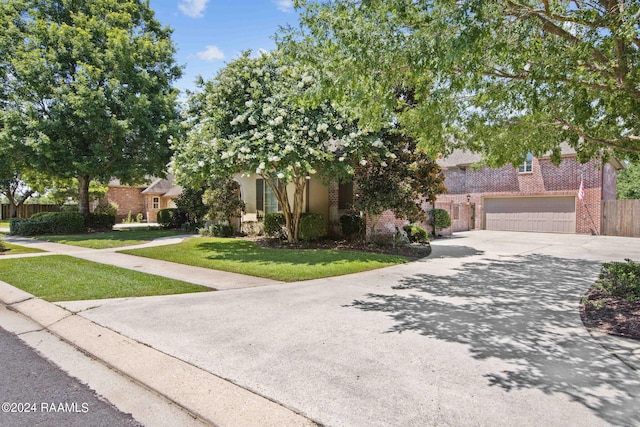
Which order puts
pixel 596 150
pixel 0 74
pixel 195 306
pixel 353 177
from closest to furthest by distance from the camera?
pixel 195 306 → pixel 596 150 → pixel 353 177 → pixel 0 74

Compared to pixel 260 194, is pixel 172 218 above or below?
below

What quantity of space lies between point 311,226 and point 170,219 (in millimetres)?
12489

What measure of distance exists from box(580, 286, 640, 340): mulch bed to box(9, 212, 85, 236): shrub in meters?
21.7

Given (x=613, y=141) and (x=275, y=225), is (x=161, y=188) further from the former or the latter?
(x=613, y=141)

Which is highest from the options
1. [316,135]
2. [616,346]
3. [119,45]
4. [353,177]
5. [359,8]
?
[119,45]

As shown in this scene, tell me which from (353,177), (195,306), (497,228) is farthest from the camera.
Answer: (497,228)

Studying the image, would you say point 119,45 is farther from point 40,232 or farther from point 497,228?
point 497,228

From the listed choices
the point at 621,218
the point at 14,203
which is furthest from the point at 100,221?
the point at 621,218

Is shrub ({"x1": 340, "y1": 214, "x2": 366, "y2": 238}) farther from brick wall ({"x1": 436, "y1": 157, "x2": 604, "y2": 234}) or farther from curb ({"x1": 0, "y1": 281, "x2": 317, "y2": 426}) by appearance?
curb ({"x1": 0, "y1": 281, "x2": 317, "y2": 426})

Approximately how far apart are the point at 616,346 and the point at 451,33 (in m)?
4.34

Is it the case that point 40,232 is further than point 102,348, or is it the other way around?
point 40,232

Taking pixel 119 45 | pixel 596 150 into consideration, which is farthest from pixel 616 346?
pixel 119 45

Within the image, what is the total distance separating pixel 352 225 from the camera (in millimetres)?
14477

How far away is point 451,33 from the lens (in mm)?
4727
